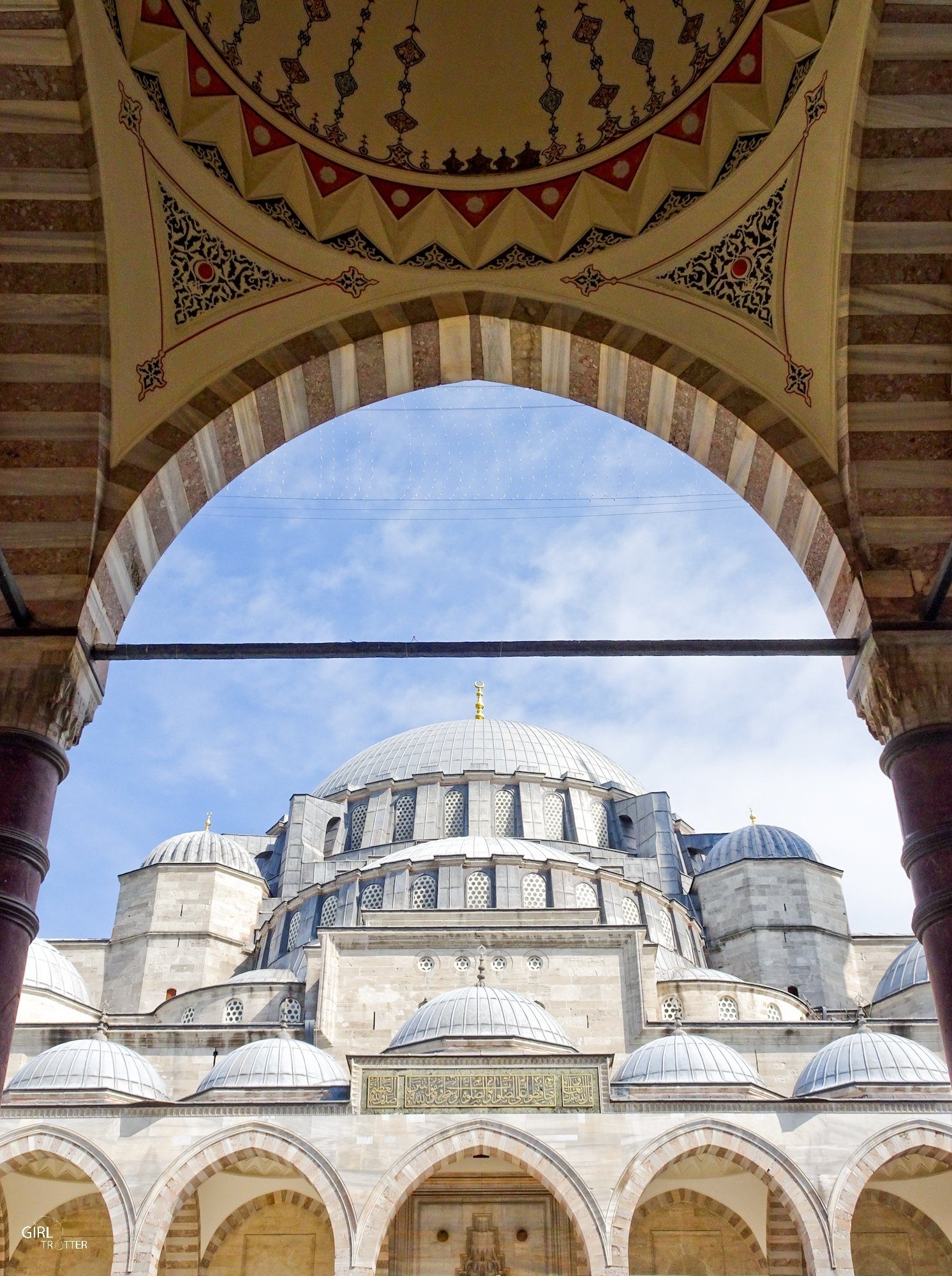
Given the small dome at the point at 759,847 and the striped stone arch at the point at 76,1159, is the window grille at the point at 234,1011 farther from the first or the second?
the small dome at the point at 759,847

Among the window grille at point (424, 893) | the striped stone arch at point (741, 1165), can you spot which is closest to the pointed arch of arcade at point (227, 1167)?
the striped stone arch at point (741, 1165)

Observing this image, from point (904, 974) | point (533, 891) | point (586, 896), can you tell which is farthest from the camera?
point (586, 896)

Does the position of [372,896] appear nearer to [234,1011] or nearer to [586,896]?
[234,1011]

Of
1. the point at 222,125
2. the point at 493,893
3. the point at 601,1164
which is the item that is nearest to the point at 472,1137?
the point at 601,1164

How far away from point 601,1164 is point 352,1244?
3335 mm

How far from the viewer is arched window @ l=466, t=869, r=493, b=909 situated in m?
24.9

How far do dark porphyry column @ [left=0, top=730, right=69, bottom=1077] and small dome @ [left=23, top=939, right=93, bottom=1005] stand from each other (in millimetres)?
19428

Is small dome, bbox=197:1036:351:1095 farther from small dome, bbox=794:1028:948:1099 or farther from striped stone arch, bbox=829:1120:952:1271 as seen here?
small dome, bbox=794:1028:948:1099

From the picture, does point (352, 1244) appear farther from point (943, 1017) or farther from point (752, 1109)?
point (943, 1017)

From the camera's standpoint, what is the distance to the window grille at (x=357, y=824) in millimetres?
31297

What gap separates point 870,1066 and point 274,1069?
28.7ft

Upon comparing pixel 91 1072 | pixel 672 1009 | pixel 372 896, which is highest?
pixel 372 896

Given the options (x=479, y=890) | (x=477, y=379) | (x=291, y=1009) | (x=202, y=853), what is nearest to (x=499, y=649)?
(x=477, y=379)

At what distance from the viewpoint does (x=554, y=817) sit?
31.2 m
